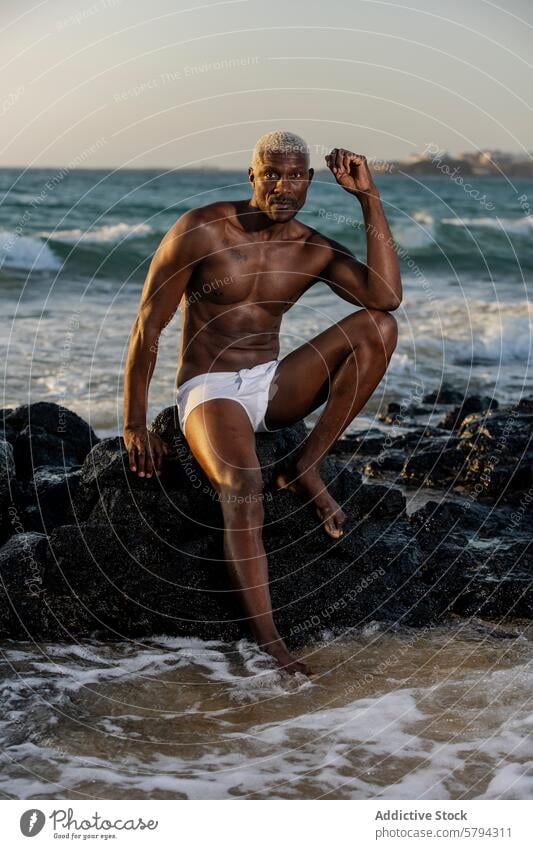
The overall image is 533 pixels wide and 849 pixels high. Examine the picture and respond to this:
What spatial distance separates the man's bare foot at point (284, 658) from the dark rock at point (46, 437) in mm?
2669

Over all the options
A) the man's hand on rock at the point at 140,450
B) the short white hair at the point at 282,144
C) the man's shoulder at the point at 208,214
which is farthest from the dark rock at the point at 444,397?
the short white hair at the point at 282,144

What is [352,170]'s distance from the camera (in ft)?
16.7

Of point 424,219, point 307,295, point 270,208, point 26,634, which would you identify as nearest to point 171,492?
point 26,634

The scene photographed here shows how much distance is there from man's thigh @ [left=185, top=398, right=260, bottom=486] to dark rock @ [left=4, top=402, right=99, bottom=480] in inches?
83.3

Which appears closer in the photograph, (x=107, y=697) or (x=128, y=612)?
(x=107, y=697)

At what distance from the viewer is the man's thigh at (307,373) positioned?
17.5 feet

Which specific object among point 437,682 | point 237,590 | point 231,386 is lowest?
point 437,682

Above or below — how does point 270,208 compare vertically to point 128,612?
above

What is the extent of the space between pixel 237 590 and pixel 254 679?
1.38ft

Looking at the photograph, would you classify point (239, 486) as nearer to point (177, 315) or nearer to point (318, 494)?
point (318, 494)

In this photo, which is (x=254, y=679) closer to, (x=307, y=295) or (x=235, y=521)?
(x=235, y=521)

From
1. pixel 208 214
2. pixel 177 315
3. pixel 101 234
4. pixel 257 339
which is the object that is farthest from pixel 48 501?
pixel 101 234

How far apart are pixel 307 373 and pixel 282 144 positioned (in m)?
1.16
